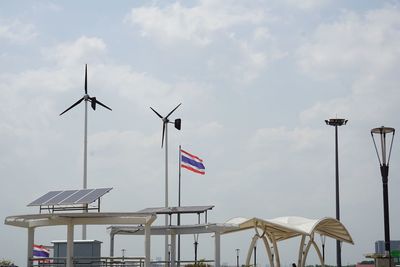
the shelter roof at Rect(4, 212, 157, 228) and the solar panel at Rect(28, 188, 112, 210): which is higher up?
the solar panel at Rect(28, 188, 112, 210)

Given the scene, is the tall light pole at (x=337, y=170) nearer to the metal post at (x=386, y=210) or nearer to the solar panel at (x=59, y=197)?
the metal post at (x=386, y=210)

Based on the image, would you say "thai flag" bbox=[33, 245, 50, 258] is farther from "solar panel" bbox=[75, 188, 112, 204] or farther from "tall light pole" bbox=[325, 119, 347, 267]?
"tall light pole" bbox=[325, 119, 347, 267]

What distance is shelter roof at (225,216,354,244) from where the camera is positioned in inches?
1601

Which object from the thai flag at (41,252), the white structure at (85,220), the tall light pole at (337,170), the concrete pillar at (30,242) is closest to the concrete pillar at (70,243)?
the white structure at (85,220)

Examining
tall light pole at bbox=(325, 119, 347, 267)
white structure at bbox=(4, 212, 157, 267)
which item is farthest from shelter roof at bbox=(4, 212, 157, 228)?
tall light pole at bbox=(325, 119, 347, 267)

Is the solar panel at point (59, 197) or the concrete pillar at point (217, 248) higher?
the solar panel at point (59, 197)

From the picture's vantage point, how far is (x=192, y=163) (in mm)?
56438

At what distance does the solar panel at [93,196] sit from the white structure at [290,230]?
32.4ft

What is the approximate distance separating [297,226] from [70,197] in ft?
59.8

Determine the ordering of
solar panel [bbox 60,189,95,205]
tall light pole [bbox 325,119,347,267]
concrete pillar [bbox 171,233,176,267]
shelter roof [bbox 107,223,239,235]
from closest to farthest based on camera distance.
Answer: solar panel [bbox 60,189,95,205]
shelter roof [bbox 107,223,239,235]
concrete pillar [bbox 171,233,176,267]
tall light pole [bbox 325,119,347,267]

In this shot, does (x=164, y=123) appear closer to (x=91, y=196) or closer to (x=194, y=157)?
(x=194, y=157)

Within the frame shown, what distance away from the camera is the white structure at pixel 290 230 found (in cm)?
4100

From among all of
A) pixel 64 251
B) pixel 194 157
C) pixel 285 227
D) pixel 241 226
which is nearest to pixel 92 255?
pixel 64 251

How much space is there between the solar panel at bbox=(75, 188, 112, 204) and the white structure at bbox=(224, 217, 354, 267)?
9.88 metres
